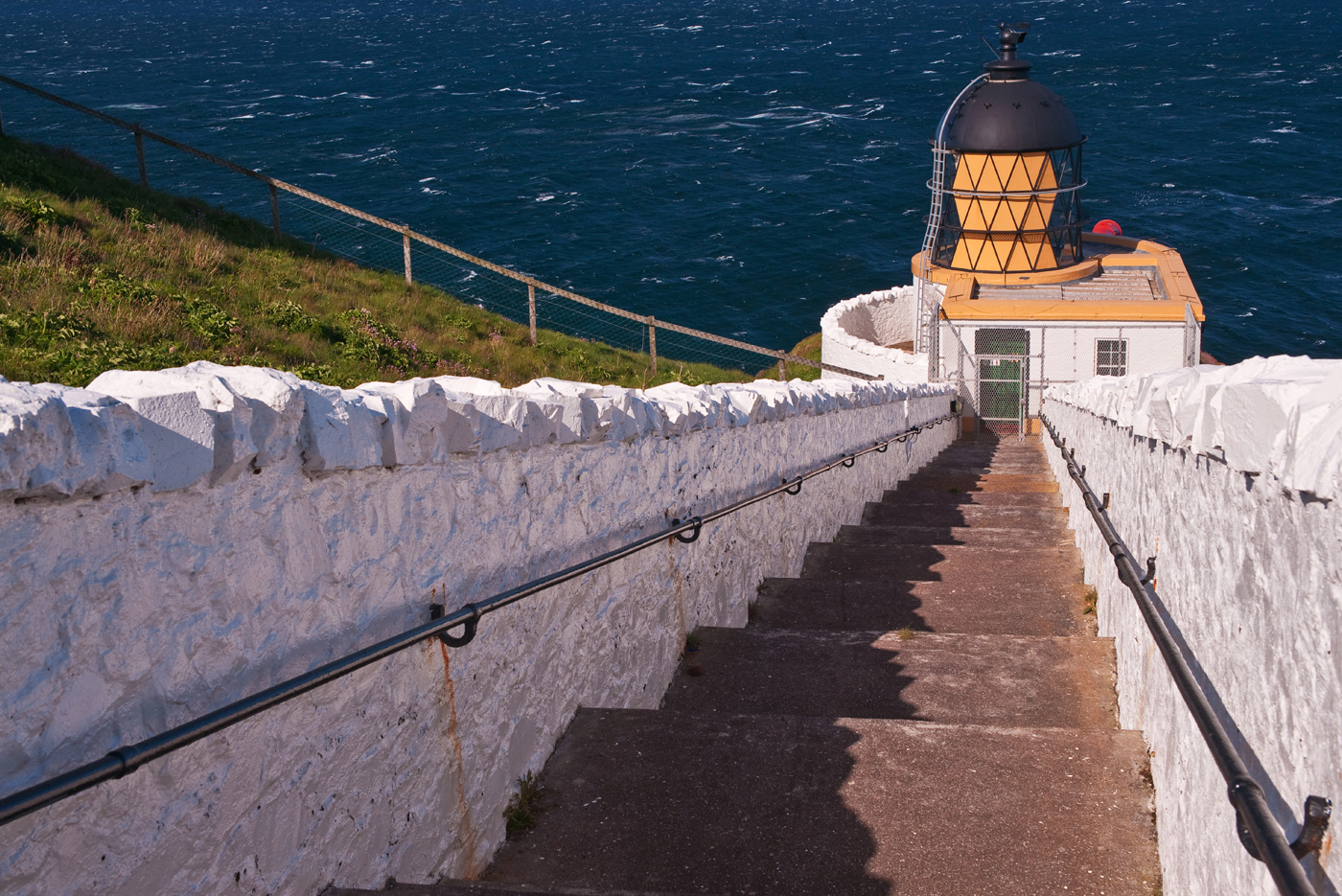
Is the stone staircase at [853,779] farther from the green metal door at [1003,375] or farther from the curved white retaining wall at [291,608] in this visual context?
the green metal door at [1003,375]

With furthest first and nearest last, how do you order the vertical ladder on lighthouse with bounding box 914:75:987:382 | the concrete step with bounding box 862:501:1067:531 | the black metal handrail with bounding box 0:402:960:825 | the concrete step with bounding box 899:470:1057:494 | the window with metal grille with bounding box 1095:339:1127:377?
the vertical ladder on lighthouse with bounding box 914:75:987:382, the window with metal grille with bounding box 1095:339:1127:377, the concrete step with bounding box 899:470:1057:494, the concrete step with bounding box 862:501:1067:531, the black metal handrail with bounding box 0:402:960:825

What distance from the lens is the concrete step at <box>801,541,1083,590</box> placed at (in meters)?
7.67

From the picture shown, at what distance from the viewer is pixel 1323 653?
6.30 ft

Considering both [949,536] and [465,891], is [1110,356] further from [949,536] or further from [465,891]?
[465,891]

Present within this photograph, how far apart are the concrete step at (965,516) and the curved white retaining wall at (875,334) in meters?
10.9

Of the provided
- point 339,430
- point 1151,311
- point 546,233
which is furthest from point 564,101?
point 339,430

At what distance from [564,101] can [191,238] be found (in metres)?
66.4

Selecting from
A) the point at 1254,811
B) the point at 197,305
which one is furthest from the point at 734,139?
the point at 1254,811

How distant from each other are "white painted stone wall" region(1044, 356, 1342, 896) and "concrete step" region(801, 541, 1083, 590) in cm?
336

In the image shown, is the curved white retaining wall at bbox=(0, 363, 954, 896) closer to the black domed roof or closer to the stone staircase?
the stone staircase

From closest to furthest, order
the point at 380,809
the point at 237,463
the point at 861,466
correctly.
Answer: the point at 237,463
the point at 380,809
the point at 861,466

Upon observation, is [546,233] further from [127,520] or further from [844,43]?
[844,43]

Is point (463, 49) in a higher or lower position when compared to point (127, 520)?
higher

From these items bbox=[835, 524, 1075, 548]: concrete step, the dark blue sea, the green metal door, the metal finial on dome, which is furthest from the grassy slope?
the dark blue sea
